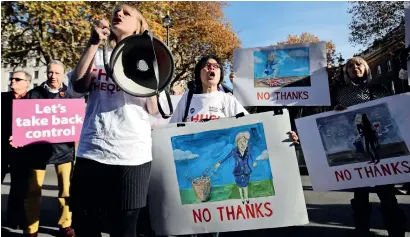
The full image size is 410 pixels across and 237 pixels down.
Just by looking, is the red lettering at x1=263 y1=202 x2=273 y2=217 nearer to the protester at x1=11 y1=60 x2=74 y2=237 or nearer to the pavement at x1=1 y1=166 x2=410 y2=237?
the pavement at x1=1 y1=166 x2=410 y2=237

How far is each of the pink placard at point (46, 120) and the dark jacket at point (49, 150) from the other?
0.09m

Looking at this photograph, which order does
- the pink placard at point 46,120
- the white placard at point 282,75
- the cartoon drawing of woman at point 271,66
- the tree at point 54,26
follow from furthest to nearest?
the tree at point 54,26, the cartoon drawing of woman at point 271,66, the white placard at point 282,75, the pink placard at point 46,120

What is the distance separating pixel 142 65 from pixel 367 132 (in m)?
1.97

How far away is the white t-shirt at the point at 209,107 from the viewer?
2764mm

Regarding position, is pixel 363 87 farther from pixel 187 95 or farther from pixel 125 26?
pixel 125 26

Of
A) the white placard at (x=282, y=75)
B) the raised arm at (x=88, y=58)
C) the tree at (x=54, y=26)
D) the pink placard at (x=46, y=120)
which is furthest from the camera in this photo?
the tree at (x=54, y=26)

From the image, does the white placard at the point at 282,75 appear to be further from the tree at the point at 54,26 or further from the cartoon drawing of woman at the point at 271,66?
the tree at the point at 54,26

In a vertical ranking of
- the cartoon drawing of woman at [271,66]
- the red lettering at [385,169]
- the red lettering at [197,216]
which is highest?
the cartoon drawing of woman at [271,66]

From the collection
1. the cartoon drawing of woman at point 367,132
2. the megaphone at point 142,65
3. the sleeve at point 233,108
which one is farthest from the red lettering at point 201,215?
the cartoon drawing of woman at point 367,132

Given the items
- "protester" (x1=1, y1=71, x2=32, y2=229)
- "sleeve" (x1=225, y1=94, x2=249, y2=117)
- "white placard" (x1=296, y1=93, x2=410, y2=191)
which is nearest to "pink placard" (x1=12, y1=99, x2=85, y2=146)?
"protester" (x1=1, y1=71, x2=32, y2=229)

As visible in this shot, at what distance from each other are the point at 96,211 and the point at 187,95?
142 centimetres

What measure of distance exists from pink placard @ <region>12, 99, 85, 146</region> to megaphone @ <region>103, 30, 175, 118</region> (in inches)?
81.1

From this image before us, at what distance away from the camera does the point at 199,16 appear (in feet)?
73.7

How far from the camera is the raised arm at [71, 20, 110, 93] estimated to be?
154 centimetres
